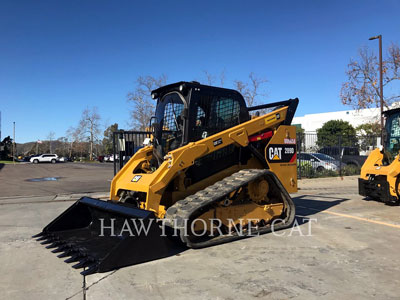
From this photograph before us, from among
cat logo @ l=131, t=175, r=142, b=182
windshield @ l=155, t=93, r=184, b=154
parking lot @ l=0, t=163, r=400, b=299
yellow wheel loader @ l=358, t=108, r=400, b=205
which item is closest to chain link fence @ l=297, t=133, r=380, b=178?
yellow wheel loader @ l=358, t=108, r=400, b=205

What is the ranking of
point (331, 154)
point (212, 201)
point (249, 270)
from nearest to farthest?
point (249, 270) < point (212, 201) < point (331, 154)

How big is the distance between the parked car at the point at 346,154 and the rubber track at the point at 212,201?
12237 mm

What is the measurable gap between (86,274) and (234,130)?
10.9 ft

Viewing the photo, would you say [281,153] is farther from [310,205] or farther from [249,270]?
[310,205]

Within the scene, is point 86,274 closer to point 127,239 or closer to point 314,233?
point 127,239

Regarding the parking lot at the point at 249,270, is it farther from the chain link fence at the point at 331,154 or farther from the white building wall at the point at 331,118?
the white building wall at the point at 331,118

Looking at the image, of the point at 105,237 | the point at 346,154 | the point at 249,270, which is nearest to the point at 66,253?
the point at 105,237

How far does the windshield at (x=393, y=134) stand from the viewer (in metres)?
9.28

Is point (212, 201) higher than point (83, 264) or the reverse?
higher

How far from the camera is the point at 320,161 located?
16875 mm

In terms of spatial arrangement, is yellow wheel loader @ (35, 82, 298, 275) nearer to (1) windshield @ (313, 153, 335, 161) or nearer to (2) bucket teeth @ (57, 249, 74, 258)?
(2) bucket teeth @ (57, 249, 74, 258)

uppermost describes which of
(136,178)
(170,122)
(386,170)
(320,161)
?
(170,122)

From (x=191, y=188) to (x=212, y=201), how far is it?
3.04 feet

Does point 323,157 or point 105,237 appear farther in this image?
point 323,157
